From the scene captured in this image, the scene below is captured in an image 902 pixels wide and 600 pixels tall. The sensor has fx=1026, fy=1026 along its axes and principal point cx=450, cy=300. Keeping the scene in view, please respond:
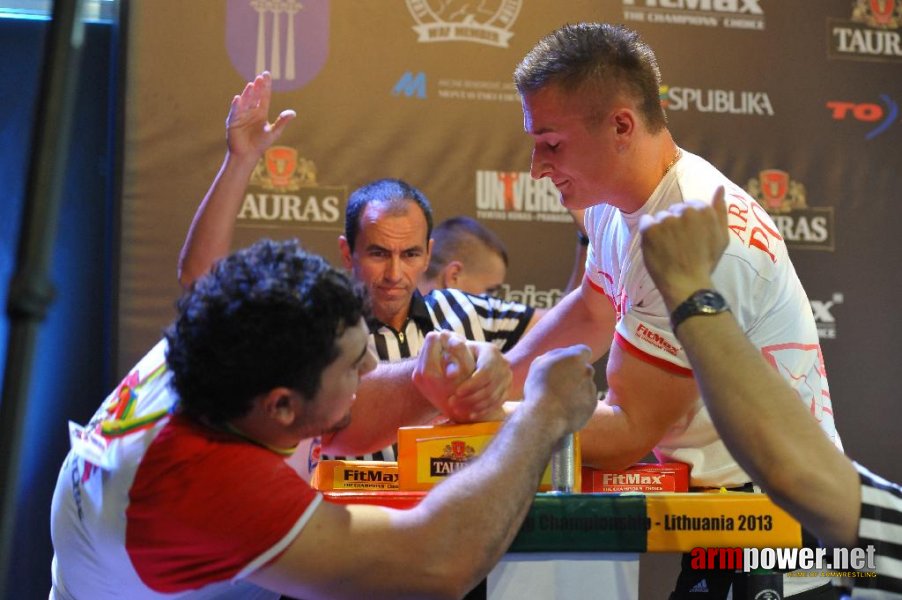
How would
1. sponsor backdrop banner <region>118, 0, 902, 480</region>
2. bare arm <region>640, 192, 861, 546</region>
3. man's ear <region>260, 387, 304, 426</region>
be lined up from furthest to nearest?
sponsor backdrop banner <region>118, 0, 902, 480</region> < man's ear <region>260, 387, 304, 426</region> < bare arm <region>640, 192, 861, 546</region>

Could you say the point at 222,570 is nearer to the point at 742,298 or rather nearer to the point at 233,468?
the point at 233,468

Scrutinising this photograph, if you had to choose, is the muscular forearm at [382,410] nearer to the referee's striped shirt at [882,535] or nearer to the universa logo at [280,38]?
the referee's striped shirt at [882,535]

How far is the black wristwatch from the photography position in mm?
1400

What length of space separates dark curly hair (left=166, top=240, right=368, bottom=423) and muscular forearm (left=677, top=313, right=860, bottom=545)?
54 cm

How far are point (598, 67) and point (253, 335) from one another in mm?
1108

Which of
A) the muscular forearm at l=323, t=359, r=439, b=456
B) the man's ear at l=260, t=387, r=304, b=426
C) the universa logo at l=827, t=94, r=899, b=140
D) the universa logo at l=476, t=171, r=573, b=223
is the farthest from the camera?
the universa logo at l=827, t=94, r=899, b=140

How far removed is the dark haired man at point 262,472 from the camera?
54.9 inches

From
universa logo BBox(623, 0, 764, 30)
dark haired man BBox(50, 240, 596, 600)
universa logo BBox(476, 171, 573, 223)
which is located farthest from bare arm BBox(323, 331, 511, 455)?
universa logo BBox(623, 0, 764, 30)

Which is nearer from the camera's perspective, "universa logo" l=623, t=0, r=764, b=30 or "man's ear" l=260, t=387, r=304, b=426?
"man's ear" l=260, t=387, r=304, b=426

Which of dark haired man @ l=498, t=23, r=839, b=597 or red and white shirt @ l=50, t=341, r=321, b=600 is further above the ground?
dark haired man @ l=498, t=23, r=839, b=597

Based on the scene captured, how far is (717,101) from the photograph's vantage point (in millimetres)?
4109

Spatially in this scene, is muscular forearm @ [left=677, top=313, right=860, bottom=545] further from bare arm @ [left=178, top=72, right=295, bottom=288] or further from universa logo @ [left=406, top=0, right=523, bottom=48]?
universa logo @ [left=406, top=0, right=523, bottom=48]

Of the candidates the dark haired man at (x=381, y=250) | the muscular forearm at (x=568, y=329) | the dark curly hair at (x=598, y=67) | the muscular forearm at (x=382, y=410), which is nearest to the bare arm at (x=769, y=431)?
the muscular forearm at (x=382, y=410)

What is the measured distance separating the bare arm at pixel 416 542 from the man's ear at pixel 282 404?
0.17 meters
